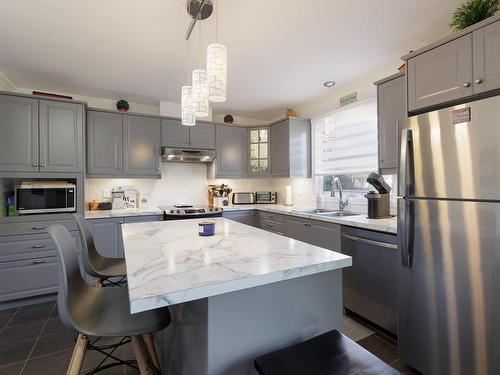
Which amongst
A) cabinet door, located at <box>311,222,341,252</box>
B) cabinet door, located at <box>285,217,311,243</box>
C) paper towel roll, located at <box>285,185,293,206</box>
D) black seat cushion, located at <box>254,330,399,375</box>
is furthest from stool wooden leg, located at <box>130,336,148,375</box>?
paper towel roll, located at <box>285,185,293,206</box>

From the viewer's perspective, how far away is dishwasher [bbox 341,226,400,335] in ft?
6.82

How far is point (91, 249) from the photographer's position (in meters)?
2.00

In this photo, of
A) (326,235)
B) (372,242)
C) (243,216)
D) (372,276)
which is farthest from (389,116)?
(243,216)

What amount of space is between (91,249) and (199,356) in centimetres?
140

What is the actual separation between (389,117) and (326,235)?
1.27 meters

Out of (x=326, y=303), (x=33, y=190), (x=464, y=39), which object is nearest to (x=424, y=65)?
(x=464, y=39)

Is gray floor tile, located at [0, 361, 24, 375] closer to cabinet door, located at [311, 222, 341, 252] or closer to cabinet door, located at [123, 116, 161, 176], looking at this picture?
cabinet door, located at [123, 116, 161, 176]

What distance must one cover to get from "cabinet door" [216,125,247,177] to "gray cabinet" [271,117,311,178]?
0.62 metres

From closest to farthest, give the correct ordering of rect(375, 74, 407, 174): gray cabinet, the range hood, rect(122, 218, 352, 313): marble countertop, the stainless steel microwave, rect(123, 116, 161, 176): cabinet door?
rect(122, 218, 352, 313): marble countertop < rect(375, 74, 407, 174): gray cabinet < the stainless steel microwave < rect(123, 116, 161, 176): cabinet door < the range hood

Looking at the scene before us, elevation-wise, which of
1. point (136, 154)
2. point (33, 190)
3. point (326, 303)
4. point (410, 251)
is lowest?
point (326, 303)

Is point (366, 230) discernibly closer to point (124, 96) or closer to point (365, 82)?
point (365, 82)

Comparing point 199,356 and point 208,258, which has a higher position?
point 208,258

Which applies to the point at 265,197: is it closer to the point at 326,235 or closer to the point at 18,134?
the point at 326,235

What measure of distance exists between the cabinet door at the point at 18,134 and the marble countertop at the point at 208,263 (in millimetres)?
2035
